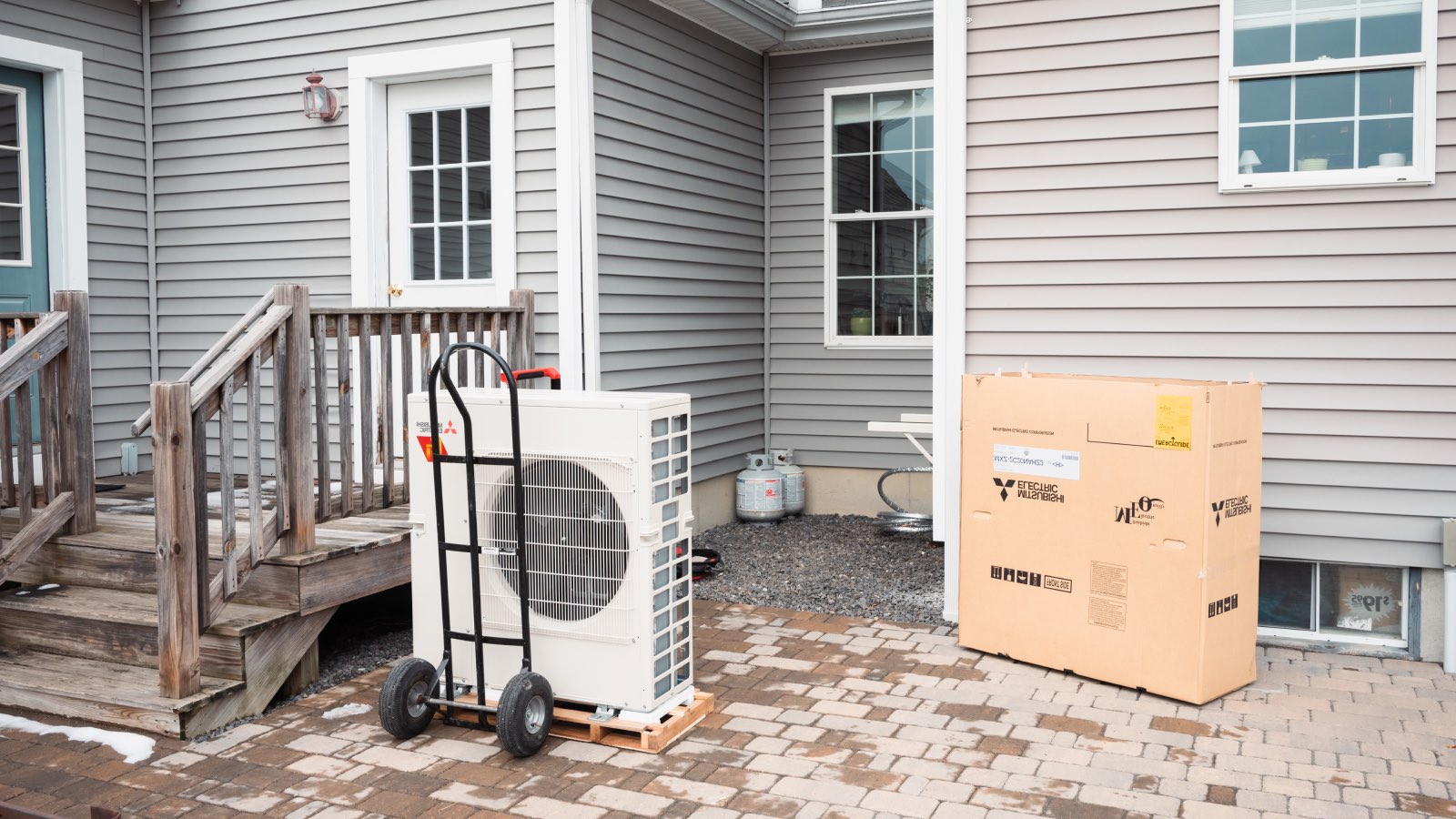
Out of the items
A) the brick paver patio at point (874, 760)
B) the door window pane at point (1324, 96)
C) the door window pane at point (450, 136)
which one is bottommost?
the brick paver patio at point (874, 760)

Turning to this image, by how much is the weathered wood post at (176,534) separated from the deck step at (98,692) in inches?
2.6

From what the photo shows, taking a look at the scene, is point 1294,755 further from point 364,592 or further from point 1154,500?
point 364,592

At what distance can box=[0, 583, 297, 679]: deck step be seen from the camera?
3.96 m

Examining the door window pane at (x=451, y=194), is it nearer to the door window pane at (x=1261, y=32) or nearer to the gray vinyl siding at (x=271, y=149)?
the gray vinyl siding at (x=271, y=149)

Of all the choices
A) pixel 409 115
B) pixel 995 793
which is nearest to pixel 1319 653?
pixel 995 793

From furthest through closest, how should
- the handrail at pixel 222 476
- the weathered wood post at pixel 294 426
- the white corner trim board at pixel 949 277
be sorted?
the white corner trim board at pixel 949 277, the weathered wood post at pixel 294 426, the handrail at pixel 222 476

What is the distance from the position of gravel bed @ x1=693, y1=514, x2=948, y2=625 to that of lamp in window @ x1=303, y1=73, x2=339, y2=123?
3.10 metres

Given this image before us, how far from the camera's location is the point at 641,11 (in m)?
6.54

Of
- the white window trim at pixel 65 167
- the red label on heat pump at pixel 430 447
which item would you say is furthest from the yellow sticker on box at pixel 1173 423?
the white window trim at pixel 65 167

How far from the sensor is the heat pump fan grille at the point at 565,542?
12.0 ft

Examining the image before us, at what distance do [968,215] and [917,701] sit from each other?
2135 mm

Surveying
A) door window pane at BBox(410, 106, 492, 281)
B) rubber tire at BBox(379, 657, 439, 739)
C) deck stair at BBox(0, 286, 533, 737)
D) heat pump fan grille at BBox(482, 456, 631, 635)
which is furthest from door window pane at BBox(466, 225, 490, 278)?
rubber tire at BBox(379, 657, 439, 739)

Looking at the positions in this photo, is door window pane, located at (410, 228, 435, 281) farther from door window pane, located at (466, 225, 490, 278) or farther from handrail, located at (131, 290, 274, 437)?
handrail, located at (131, 290, 274, 437)

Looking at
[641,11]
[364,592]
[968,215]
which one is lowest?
[364,592]
